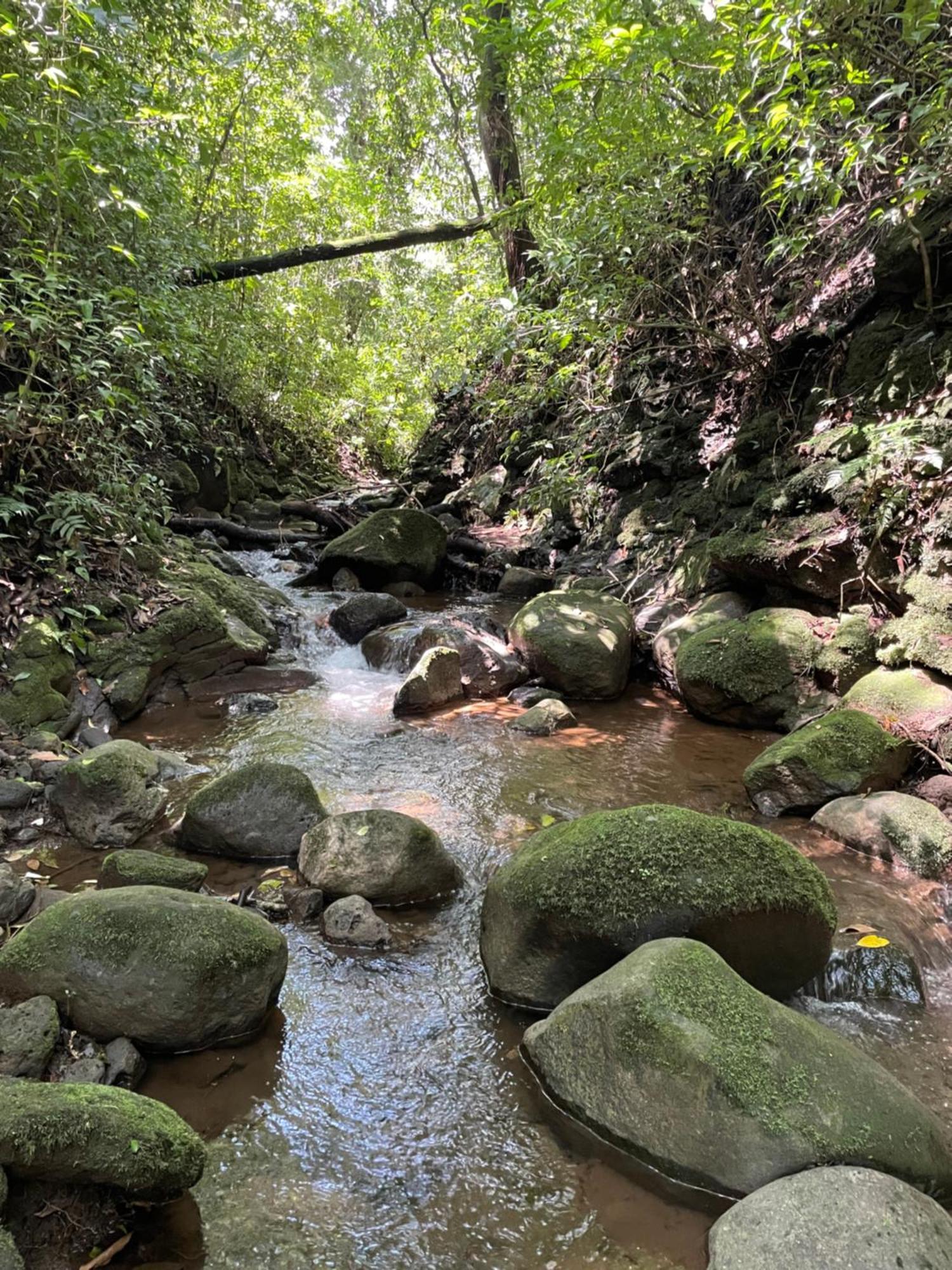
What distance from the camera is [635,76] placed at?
20.9 feet

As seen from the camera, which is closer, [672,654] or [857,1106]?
[857,1106]

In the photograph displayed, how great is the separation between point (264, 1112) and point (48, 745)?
3.55 meters

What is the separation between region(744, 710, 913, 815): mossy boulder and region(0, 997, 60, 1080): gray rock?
4258 mm

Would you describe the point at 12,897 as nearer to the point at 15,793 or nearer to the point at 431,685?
the point at 15,793

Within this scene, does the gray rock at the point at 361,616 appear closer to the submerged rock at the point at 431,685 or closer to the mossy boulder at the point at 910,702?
the submerged rock at the point at 431,685

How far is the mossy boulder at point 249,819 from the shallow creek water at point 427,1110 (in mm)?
171

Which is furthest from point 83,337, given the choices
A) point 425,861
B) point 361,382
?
point 361,382

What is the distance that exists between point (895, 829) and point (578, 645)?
3.53 meters

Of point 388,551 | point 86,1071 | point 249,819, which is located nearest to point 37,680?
point 249,819

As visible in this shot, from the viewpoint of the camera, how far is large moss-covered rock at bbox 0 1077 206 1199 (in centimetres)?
179

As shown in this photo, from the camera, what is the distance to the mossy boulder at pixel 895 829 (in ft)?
13.1

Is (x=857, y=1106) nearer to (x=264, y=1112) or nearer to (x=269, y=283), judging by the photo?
(x=264, y=1112)

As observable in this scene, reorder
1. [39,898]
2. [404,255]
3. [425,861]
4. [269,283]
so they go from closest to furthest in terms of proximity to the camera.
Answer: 1. [39,898]
2. [425,861]
3. [269,283]
4. [404,255]

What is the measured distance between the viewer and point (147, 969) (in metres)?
2.66
